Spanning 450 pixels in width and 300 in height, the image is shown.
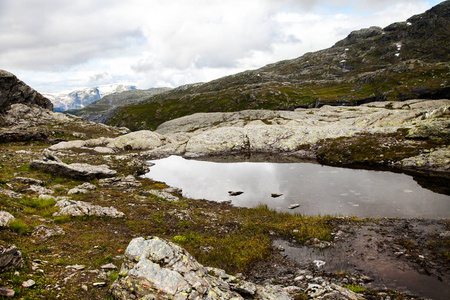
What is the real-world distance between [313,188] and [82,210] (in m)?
25.6

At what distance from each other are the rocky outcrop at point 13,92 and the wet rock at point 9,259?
88.5 metres

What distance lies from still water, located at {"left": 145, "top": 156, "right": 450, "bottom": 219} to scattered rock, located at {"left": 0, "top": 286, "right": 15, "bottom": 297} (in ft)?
69.5

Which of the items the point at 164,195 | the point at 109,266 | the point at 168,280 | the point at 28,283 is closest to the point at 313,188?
the point at 164,195

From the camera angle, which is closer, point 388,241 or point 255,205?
point 388,241

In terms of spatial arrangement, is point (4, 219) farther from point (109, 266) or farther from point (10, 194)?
point (10, 194)

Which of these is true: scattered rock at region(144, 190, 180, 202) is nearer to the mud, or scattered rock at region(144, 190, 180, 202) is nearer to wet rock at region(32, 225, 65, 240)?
wet rock at region(32, 225, 65, 240)

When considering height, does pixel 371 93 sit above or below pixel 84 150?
above

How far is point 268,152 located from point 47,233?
4391 cm

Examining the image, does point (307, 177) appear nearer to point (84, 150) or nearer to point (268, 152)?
point (268, 152)

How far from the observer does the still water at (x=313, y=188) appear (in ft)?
72.3

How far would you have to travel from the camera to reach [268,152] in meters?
51.2

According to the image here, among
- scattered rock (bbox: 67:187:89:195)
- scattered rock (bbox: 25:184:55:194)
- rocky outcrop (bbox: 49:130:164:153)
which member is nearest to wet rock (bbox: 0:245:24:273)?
scattered rock (bbox: 25:184:55:194)

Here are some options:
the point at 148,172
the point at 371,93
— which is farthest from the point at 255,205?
the point at 371,93

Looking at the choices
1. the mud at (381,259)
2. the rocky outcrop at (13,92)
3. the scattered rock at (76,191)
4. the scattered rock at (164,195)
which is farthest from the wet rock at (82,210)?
the rocky outcrop at (13,92)
